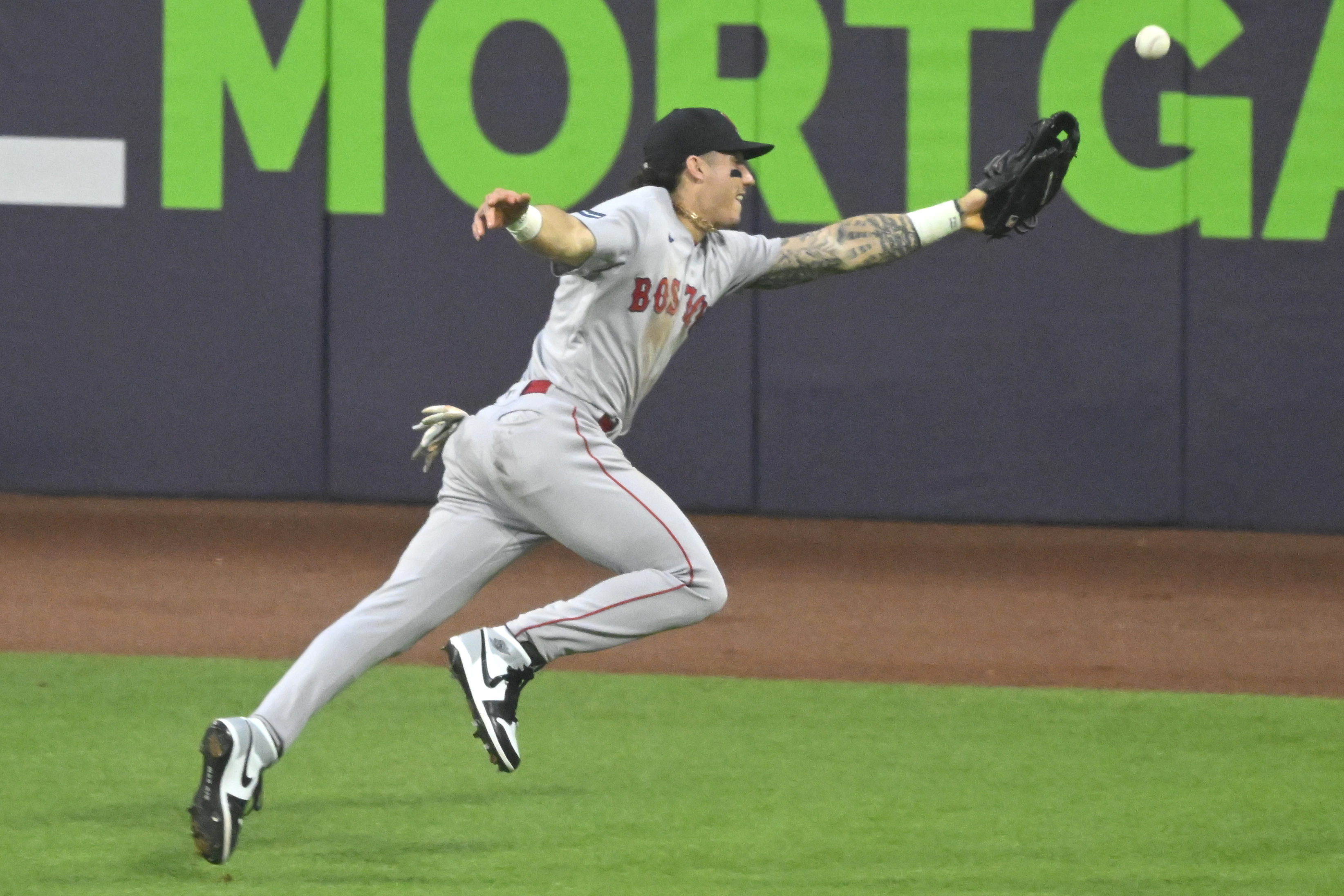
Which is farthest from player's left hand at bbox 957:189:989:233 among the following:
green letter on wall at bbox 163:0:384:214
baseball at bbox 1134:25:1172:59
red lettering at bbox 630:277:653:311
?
green letter on wall at bbox 163:0:384:214

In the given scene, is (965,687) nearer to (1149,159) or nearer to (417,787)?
(417,787)

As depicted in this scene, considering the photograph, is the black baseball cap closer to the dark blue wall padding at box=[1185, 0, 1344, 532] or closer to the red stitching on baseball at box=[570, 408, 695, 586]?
the red stitching on baseball at box=[570, 408, 695, 586]

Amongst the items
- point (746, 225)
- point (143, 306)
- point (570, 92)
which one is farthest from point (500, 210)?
point (143, 306)

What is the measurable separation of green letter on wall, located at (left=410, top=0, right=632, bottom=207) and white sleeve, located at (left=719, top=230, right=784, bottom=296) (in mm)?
5589

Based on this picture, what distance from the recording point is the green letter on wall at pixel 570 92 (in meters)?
10.3

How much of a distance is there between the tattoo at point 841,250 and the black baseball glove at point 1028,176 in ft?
0.78

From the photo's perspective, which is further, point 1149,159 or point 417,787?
point 1149,159

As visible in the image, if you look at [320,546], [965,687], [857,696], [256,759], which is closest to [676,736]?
[857,696]

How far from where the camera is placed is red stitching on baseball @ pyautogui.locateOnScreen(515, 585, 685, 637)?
14.3 ft

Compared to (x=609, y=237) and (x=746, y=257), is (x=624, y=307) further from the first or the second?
(x=746, y=257)

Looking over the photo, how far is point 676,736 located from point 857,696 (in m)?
0.95

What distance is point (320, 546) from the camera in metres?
9.53

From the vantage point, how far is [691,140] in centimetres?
460

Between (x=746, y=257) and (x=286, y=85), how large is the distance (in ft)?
20.6
